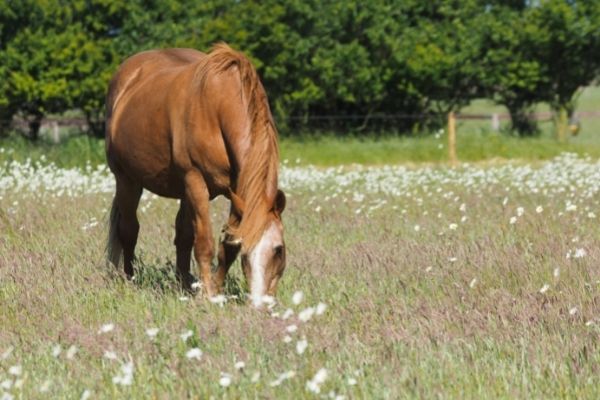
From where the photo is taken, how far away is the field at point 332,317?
4.86m

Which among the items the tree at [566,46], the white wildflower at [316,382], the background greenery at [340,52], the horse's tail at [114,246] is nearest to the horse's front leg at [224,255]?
the horse's tail at [114,246]

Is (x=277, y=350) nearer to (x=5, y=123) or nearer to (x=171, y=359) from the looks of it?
(x=171, y=359)

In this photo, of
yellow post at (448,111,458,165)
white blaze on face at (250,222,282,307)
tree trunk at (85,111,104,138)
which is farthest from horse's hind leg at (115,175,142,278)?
tree trunk at (85,111,104,138)

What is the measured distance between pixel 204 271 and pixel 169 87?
1505mm

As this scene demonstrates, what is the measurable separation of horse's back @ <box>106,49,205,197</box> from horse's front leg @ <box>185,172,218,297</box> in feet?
1.99

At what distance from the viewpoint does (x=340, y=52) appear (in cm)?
2916

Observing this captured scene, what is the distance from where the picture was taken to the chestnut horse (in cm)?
664

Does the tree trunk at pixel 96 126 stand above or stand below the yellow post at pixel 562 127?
below

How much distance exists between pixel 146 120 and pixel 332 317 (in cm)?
276

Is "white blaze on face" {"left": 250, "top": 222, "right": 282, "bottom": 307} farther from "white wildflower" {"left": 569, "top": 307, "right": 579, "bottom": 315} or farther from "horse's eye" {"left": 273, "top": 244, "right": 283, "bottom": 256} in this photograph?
"white wildflower" {"left": 569, "top": 307, "right": 579, "bottom": 315}

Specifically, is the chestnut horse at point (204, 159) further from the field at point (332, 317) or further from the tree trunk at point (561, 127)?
the tree trunk at point (561, 127)

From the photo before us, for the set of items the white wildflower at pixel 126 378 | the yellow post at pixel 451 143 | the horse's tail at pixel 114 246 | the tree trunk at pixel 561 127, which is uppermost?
the white wildflower at pixel 126 378

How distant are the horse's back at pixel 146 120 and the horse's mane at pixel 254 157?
64 centimetres

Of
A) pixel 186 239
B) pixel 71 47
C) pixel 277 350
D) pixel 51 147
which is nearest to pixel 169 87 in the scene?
pixel 186 239
